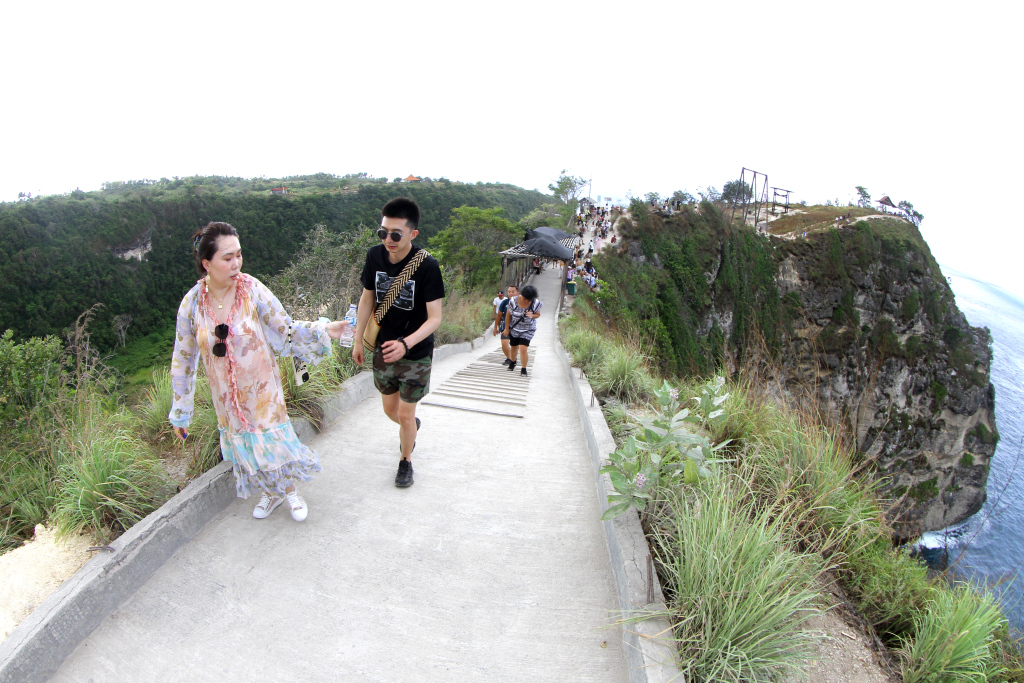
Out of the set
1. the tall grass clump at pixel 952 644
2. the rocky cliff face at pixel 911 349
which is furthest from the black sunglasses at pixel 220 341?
the rocky cliff face at pixel 911 349

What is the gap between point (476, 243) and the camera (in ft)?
89.7

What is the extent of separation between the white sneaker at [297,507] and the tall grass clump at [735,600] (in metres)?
1.98

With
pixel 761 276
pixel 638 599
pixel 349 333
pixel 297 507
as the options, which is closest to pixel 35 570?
pixel 297 507

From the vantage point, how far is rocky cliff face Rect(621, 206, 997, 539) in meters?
34.9

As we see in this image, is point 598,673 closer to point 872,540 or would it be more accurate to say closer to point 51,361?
point 872,540

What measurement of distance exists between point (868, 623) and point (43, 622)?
Result: 3.68 metres

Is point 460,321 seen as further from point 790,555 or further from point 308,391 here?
point 790,555

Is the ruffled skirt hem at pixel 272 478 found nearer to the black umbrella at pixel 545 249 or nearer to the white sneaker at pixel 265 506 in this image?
the white sneaker at pixel 265 506

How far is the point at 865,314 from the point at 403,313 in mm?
48983

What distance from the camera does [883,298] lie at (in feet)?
136

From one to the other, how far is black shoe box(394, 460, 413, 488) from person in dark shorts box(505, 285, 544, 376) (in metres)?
3.79

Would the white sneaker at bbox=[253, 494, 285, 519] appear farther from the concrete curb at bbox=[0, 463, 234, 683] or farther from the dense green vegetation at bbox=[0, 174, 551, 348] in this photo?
the dense green vegetation at bbox=[0, 174, 551, 348]

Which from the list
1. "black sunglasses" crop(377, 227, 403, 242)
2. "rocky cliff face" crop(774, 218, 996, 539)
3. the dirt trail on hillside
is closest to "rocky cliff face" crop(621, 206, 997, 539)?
"rocky cliff face" crop(774, 218, 996, 539)

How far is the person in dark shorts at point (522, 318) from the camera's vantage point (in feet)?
22.4
